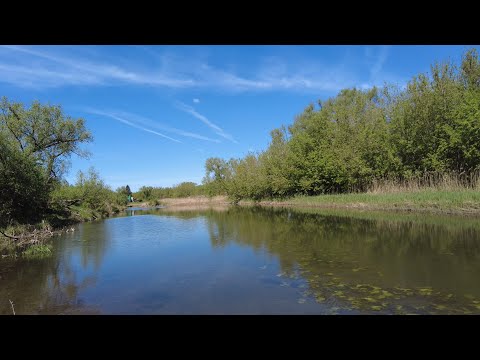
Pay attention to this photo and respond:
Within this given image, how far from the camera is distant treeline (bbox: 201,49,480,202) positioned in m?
22.4

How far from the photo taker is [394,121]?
26.9 m

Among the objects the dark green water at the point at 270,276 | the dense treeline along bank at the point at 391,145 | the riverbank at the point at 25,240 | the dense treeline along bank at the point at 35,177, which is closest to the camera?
the dark green water at the point at 270,276

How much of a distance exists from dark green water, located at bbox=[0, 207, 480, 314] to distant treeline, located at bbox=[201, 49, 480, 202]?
9.80 m

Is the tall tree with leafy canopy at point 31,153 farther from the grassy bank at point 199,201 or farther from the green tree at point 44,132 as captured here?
the grassy bank at point 199,201

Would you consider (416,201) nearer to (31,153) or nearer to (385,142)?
(385,142)

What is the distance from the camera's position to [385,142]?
92.5 ft

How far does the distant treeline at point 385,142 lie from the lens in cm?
2235

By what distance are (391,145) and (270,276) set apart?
926 inches

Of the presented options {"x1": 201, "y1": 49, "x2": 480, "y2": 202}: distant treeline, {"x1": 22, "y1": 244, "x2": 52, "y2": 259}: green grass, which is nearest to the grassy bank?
{"x1": 201, "y1": 49, "x2": 480, "y2": 202}: distant treeline

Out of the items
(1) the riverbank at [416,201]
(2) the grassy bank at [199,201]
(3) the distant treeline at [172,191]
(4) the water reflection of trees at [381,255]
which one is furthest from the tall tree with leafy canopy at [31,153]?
(3) the distant treeline at [172,191]

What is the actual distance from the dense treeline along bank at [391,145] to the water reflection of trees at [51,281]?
19.8 meters

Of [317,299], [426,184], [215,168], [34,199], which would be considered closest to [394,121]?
[426,184]

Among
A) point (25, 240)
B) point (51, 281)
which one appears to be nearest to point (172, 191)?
point (25, 240)
